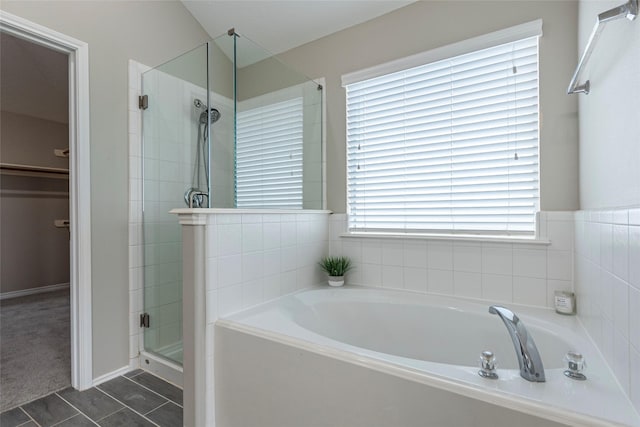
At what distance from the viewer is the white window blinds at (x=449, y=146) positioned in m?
1.78

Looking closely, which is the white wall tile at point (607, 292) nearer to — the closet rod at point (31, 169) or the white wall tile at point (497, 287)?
the white wall tile at point (497, 287)

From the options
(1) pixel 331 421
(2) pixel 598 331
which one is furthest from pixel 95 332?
(2) pixel 598 331

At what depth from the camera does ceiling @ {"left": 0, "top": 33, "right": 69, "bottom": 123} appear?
2609 millimetres

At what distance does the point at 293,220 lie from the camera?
203 centimetres

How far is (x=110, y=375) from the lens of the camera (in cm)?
201

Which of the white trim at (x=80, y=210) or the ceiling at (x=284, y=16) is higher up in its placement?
the ceiling at (x=284, y=16)

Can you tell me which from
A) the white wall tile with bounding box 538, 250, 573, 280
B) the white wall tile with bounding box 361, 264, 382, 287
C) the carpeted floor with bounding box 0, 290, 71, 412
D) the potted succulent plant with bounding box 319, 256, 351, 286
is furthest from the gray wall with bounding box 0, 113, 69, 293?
the white wall tile with bounding box 538, 250, 573, 280

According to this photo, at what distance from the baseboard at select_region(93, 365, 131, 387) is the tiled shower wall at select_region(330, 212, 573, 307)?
162cm

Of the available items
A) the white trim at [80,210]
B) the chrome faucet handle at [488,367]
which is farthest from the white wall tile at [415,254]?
the white trim at [80,210]

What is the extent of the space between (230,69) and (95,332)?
1.83m

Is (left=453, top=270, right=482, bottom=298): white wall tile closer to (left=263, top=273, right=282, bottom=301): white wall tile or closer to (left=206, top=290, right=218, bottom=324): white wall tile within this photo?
(left=263, top=273, right=282, bottom=301): white wall tile

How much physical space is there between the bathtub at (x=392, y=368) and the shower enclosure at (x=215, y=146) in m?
0.77

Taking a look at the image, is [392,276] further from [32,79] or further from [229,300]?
[32,79]

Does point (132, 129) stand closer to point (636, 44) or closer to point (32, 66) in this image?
point (32, 66)
